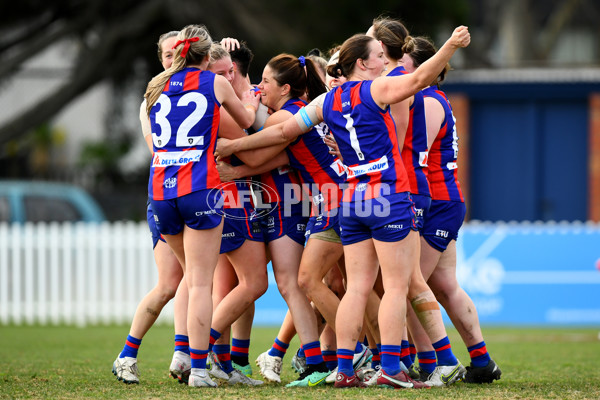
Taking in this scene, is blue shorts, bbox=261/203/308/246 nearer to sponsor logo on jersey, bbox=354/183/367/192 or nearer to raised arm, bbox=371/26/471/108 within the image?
sponsor logo on jersey, bbox=354/183/367/192

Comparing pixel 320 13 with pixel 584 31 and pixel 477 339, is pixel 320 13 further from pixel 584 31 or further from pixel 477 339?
pixel 584 31

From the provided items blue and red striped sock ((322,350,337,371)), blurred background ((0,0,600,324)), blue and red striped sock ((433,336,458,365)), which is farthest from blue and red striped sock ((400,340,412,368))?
blurred background ((0,0,600,324))

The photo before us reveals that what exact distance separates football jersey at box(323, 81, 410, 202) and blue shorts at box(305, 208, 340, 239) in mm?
316

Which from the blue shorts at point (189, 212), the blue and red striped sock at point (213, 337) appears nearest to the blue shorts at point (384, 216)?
the blue shorts at point (189, 212)

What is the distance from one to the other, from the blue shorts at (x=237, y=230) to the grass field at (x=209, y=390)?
35.8 inches

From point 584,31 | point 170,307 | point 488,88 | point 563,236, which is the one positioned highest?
point 584,31

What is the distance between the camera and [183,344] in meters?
5.70

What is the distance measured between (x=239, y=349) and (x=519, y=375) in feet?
6.53

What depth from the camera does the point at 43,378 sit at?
5.93 meters

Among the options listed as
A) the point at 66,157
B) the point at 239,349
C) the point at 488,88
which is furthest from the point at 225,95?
the point at 66,157

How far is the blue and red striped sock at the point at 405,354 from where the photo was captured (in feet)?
18.8

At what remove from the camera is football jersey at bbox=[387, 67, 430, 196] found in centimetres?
563

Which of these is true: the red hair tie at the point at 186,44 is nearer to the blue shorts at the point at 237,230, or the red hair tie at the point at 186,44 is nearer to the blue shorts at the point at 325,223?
the blue shorts at the point at 237,230

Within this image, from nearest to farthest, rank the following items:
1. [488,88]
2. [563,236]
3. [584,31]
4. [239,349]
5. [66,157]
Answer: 1. [239,349]
2. [563,236]
3. [488,88]
4. [66,157]
5. [584,31]
